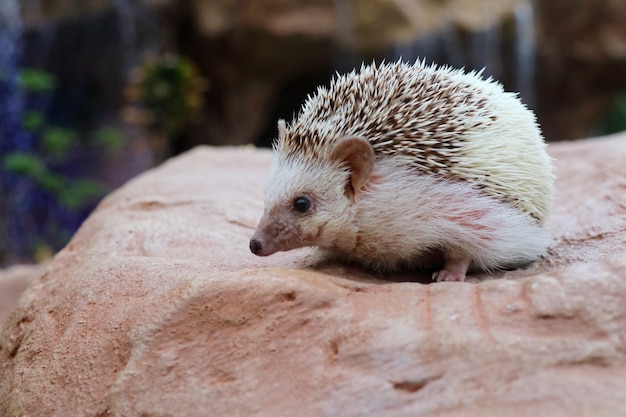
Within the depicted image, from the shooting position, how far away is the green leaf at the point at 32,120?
10633mm

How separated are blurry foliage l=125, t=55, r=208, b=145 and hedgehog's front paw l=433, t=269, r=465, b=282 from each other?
7.20 meters

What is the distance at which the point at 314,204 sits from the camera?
3.63 metres

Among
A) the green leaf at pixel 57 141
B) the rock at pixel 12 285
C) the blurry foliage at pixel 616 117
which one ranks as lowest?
the rock at pixel 12 285

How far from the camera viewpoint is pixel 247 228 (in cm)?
461

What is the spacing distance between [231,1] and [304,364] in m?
9.68

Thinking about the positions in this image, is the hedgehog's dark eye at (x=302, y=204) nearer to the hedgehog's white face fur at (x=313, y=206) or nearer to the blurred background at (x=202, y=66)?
the hedgehog's white face fur at (x=313, y=206)

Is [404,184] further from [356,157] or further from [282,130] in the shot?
[282,130]

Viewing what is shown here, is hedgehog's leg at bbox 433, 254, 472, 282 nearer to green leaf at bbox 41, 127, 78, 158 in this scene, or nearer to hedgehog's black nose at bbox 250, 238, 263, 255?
hedgehog's black nose at bbox 250, 238, 263, 255

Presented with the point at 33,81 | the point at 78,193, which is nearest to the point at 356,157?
the point at 33,81

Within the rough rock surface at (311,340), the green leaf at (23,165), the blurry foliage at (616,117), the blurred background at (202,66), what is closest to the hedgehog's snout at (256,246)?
the rough rock surface at (311,340)

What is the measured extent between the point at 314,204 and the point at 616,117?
1187 cm

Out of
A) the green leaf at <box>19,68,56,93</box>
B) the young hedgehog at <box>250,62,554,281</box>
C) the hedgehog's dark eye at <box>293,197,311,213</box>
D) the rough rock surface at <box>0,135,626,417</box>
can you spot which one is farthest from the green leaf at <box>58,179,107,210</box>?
the hedgehog's dark eye at <box>293,197,311,213</box>

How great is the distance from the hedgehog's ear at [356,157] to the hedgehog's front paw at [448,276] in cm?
57

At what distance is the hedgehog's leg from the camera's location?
11.6 ft
